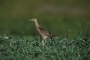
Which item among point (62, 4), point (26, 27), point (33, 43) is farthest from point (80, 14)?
point (33, 43)

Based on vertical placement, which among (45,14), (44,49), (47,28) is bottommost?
(44,49)

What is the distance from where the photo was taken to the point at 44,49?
1320cm

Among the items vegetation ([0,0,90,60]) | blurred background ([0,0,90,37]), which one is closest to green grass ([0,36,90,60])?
vegetation ([0,0,90,60])

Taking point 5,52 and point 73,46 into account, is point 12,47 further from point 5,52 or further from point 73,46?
point 73,46

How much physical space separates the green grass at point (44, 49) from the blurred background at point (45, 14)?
8185 mm

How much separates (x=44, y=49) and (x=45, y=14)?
46.7 ft

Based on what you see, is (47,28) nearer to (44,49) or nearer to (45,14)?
(45,14)

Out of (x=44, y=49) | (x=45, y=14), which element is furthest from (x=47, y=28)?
(x=44, y=49)

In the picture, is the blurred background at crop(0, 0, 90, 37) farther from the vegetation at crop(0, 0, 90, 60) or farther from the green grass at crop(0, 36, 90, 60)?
the green grass at crop(0, 36, 90, 60)

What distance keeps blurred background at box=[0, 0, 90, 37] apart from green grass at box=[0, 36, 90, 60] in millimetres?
8185

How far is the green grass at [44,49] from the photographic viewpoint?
12.8 metres

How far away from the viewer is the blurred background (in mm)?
23609

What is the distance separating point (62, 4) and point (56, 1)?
121cm

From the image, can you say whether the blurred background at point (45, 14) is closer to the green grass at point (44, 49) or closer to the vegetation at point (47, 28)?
the vegetation at point (47, 28)
